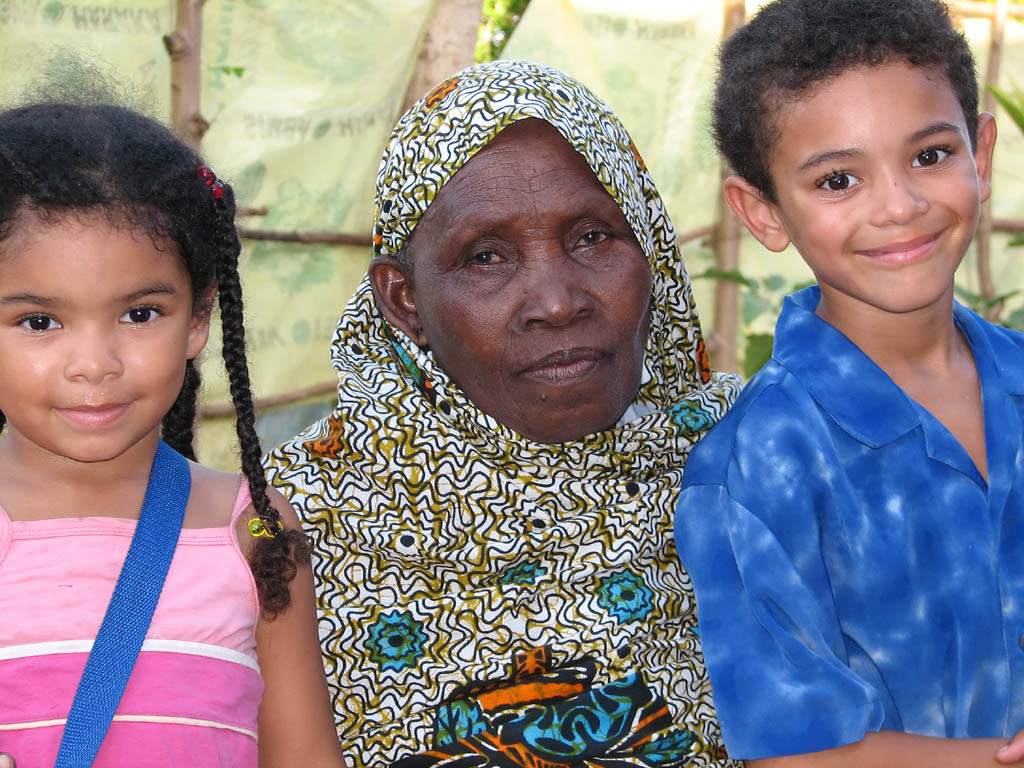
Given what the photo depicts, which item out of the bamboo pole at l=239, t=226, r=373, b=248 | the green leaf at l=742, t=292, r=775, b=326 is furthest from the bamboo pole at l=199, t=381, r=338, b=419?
the green leaf at l=742, t=292, r=775, b=326

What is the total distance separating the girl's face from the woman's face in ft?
2.20

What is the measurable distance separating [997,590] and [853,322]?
561 mm

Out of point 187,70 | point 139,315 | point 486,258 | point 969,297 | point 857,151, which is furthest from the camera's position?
point 969,297

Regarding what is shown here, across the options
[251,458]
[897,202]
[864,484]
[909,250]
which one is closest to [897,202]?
[897,202]

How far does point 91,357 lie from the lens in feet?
5.88

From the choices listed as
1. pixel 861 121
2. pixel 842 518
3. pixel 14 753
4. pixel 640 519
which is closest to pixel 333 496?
pixel 640 519

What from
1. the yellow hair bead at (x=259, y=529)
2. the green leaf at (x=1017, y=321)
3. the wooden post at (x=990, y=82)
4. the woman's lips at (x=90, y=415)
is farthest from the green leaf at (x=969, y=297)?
the woman's lips at (x=90, y=415)

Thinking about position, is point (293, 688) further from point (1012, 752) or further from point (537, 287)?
point (1012, 752)

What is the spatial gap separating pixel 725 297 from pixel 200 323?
434cm

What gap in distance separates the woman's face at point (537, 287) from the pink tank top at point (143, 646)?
659mm

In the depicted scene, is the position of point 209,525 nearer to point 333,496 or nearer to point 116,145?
point 333,496

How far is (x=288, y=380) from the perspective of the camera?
5203 millimetres

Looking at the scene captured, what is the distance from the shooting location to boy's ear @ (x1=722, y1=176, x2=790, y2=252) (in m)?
2.38

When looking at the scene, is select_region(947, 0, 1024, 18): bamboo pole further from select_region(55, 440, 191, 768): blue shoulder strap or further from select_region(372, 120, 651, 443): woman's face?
select_region(55, 440, 191, 768): blue shoulder strap
